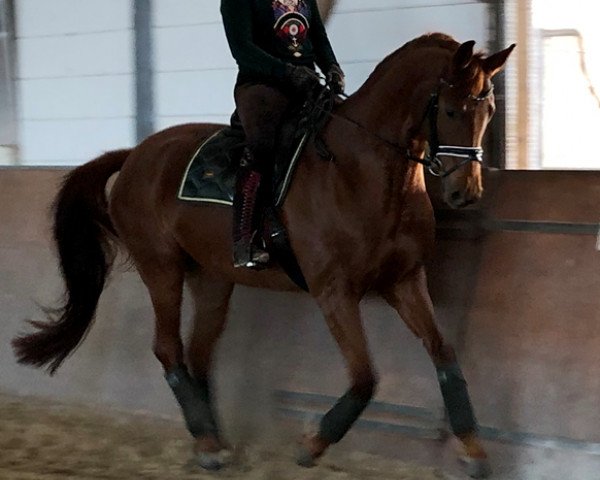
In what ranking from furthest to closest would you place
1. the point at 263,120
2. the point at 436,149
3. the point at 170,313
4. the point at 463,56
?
the point at 170,313, the point at 263,120, the point at 436,149, the point at 463,56

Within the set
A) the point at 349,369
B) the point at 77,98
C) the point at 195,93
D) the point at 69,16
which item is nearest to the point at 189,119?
the point at 195,93

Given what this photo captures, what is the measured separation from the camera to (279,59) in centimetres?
388

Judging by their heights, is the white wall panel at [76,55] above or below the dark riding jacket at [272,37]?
above

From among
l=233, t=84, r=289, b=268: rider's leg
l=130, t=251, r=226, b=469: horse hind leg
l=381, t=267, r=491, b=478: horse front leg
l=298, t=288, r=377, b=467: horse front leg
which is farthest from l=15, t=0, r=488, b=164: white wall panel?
l=298, t=288, r=377, b=467: horse front leg

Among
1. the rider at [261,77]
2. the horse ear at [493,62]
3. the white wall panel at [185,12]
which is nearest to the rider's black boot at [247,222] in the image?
the rider at [261,77]

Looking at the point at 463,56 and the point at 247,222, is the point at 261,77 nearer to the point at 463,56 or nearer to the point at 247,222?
the point at 247,222

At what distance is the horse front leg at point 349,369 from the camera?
3.57m

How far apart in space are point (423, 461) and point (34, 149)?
3212 millimetres

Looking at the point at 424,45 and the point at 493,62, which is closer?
the point at 493,62

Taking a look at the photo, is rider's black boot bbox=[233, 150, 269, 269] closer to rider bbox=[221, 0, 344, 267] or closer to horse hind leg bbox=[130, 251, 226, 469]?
rider bbox=[221, 0, 344, 267]

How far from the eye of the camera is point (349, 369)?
11.8ft

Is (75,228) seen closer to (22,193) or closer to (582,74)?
(22,193)

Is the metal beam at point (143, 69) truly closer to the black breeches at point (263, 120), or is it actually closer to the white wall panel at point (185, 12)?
the white wall panel at point (185, 12)

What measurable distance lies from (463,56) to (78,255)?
212 cm
